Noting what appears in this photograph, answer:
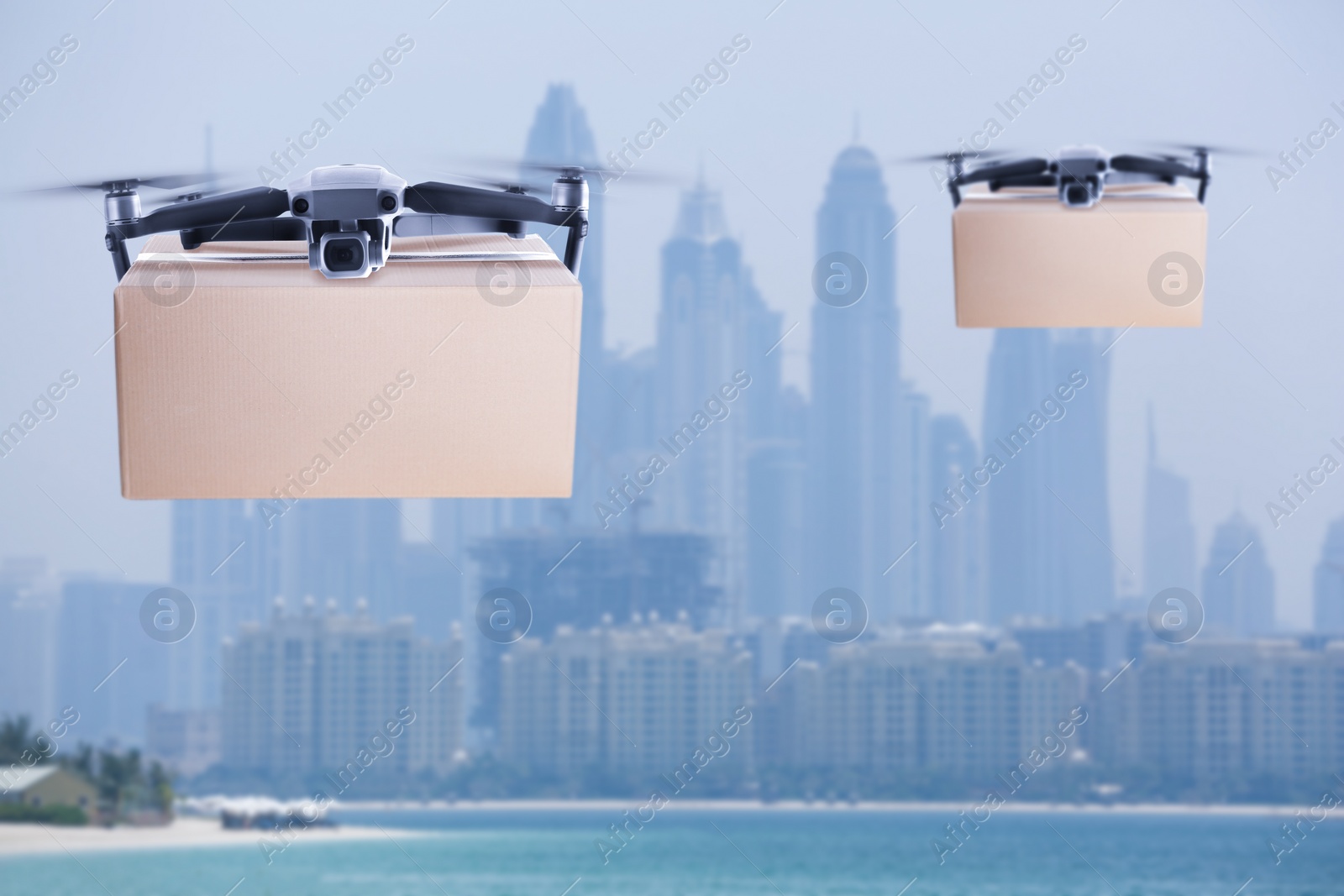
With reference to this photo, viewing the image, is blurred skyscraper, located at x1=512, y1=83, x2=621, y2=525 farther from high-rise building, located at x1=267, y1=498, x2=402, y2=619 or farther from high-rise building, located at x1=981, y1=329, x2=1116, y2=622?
high-rise building, located at x1=981, y1=329, x2=1116, y2=622

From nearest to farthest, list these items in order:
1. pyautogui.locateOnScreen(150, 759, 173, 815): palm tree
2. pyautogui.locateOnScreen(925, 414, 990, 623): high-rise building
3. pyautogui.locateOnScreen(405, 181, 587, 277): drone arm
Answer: pyautogui.locateOnScreen(405, 181, 587, 277): drone arm → pyautogui.locateOnScreen(150, 759, 173, 815): palm tree → pyautogui.locateOnScreen(925, 414, 990, 623): high-rise building

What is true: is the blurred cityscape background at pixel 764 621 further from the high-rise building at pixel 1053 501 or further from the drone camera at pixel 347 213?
the drone camera at pixel 347 213

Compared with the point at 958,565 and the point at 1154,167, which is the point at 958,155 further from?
the point at 958,565

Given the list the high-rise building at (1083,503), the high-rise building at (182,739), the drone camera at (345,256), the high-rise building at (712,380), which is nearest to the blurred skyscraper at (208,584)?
the high-rise building at (182,739)

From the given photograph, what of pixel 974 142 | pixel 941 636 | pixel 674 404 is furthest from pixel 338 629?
pixel 974 142

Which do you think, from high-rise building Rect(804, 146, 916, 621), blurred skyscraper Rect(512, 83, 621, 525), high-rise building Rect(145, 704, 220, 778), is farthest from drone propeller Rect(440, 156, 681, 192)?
high-rise building Rect(145, 704, 220, 778)

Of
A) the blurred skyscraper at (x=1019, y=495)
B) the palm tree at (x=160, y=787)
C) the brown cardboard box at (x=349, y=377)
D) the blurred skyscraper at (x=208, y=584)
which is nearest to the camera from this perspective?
the brown cardboard box at (x=349, y=377)

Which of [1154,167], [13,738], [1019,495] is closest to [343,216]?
[1154,167]

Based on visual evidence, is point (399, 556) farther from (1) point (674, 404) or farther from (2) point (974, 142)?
(2) point (974, 142)
